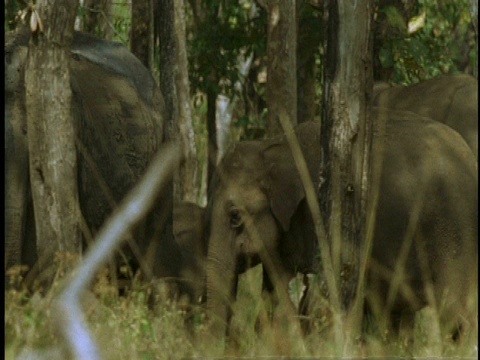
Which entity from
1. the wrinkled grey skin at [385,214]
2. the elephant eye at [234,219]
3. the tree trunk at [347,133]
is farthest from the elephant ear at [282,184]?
the tree trunk at [347,133]

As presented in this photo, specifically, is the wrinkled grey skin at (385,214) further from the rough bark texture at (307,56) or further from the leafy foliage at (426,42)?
the rough bark texture at (307,56)

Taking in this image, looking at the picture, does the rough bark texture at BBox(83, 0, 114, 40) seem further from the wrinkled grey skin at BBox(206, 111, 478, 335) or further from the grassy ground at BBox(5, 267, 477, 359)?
the grassy ground at BBox(5, 267, 477, 359)

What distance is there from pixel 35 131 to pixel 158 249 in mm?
2915

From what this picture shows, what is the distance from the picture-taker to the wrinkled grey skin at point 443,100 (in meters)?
12.4

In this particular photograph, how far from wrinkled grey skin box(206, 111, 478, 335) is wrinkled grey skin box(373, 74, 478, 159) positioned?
1.18 meters

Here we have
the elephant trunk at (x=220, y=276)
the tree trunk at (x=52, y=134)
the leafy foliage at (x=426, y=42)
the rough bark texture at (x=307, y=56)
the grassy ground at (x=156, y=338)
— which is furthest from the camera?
the rough bark texture at (x=307, y=56)

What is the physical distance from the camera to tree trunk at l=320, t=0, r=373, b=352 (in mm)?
8906

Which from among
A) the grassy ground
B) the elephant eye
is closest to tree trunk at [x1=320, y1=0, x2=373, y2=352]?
the grassy ground

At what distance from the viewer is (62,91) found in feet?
31.7

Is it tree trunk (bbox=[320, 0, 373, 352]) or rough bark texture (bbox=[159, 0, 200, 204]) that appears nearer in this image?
tree trunk (bbox=[320, 0, 373, 352])

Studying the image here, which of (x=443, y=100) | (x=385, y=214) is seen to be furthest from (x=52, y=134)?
(x=443, y=100)

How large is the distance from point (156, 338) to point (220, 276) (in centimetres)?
339

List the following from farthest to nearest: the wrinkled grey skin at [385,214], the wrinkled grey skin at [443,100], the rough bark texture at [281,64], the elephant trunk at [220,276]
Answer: the rough bark texture at [281,64], the wrinkled grey skin at [443,100], the elephant trunk at [220,276], the wrinkled grey skin at [385,214]

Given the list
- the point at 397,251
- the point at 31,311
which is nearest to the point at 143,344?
the point at 31,311
